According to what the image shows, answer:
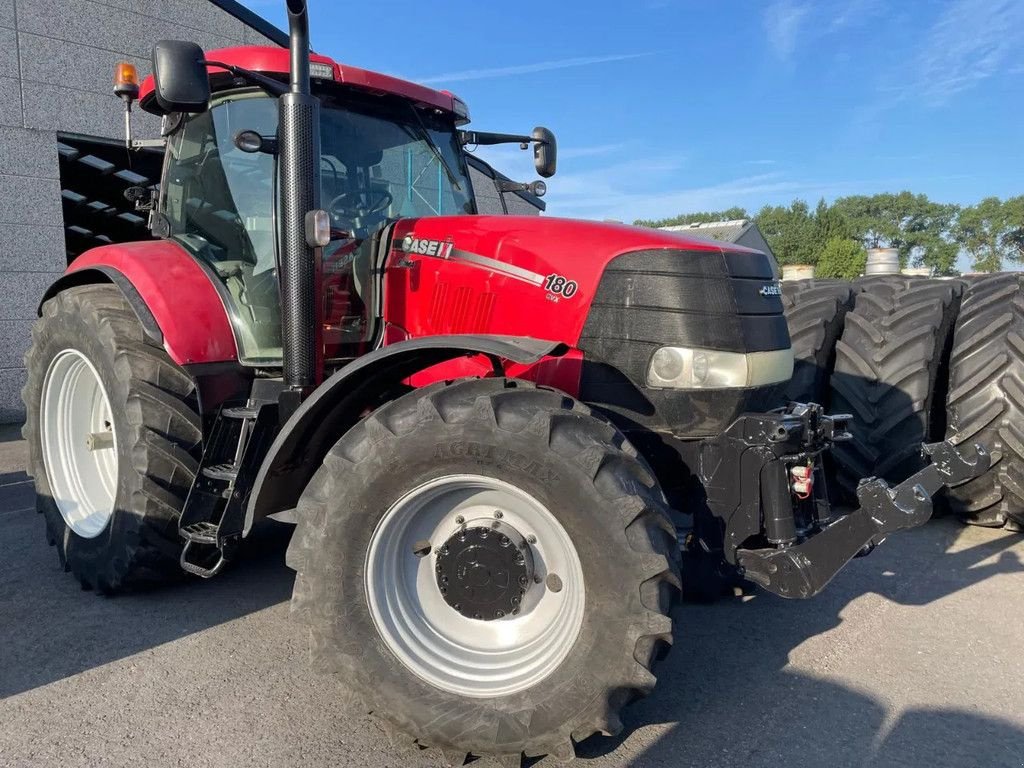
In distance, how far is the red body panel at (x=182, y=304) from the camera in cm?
331

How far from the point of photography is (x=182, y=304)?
11.0ft

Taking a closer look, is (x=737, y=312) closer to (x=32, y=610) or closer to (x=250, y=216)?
(x=250, y=216)

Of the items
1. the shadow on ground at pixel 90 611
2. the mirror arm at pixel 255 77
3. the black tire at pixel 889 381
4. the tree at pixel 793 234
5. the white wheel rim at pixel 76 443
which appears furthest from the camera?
the tree at pixel 793 234

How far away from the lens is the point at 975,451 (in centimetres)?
280

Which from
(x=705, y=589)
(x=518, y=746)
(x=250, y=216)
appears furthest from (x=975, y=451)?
(x=250, y=216)

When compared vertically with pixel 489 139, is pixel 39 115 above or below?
above

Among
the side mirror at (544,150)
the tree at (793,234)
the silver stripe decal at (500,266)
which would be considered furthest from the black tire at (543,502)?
the tree at (793,234)

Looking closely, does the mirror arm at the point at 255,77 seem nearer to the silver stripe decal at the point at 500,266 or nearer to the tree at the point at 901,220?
the silver stripe decal at the point at 500,266

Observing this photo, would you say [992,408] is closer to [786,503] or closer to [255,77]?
[786,503]

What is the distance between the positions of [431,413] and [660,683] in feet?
4.46

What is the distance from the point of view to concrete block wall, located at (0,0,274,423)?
761cm

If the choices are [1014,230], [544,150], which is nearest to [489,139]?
[544,150]

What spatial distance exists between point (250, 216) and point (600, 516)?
212 centimetres

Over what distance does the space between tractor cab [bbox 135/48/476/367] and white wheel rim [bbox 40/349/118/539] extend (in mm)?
1041
